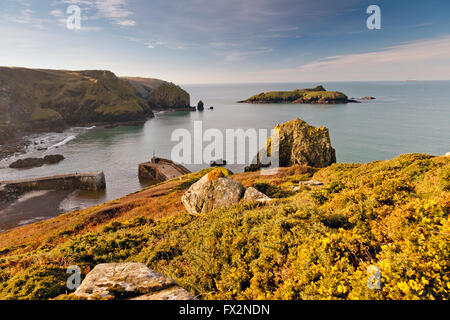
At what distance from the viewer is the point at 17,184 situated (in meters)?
54.0

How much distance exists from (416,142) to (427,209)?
9762 cm

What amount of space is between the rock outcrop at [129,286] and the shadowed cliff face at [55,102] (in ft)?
528

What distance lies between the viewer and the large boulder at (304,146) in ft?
168

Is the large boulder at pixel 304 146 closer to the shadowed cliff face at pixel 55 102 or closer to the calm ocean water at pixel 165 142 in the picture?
the calm ocean water at pixel 165 142

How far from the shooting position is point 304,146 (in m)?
51.4

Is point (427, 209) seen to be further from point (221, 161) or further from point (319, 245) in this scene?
point (221, 161)

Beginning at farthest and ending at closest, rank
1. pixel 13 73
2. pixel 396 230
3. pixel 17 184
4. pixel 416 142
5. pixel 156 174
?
pixel 13 73
pixel 416 142
pixel 156 174
pixel 17 184
pixel 396 230

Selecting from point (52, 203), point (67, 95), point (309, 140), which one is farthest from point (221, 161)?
point (67, 95)

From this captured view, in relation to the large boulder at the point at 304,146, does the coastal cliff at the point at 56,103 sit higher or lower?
higher

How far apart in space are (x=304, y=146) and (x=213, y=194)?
37.4m

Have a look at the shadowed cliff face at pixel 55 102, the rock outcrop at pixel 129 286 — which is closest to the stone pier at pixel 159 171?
the rock outcrop at pixel 129 286

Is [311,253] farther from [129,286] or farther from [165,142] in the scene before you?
[165,142]

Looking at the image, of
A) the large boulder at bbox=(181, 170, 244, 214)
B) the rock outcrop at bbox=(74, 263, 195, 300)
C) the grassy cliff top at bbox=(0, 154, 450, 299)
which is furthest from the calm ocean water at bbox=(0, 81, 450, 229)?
the rock outcrop at bbox=(74, 263, 195, 300)

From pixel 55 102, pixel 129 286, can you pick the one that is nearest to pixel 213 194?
pixel 129 286
